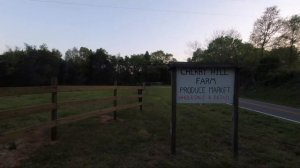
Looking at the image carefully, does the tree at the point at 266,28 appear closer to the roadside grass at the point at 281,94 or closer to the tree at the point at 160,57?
the roadside grass at the point at 281,94

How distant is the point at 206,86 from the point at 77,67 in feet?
341

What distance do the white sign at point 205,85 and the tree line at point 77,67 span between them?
6187 cm

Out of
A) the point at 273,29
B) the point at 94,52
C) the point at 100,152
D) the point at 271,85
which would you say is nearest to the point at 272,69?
the point at 271,85

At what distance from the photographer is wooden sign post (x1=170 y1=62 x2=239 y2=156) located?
7.60m

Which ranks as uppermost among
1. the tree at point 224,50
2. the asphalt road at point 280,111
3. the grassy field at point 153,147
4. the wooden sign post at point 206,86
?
the tree at point 224,50

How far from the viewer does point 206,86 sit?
25.3 ft

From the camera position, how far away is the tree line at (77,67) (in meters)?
81.9

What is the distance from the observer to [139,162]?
6395 millimetres

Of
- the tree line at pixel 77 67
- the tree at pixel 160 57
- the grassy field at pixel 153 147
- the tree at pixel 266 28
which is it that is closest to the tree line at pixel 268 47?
the tree at pixel 266 28

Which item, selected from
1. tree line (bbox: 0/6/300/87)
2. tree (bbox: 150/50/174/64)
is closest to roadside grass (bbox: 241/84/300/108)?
tree line (bbox: 0/6/300/87)

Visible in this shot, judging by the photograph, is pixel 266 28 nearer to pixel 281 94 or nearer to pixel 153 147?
pixel 281 94

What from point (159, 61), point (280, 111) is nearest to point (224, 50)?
point (280, 111)

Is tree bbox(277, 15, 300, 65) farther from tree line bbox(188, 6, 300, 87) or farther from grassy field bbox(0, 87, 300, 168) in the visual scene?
grassy field bbox(0, 87, 300, 168)

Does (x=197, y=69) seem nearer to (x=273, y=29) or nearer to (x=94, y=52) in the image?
(x=273, y=29)
